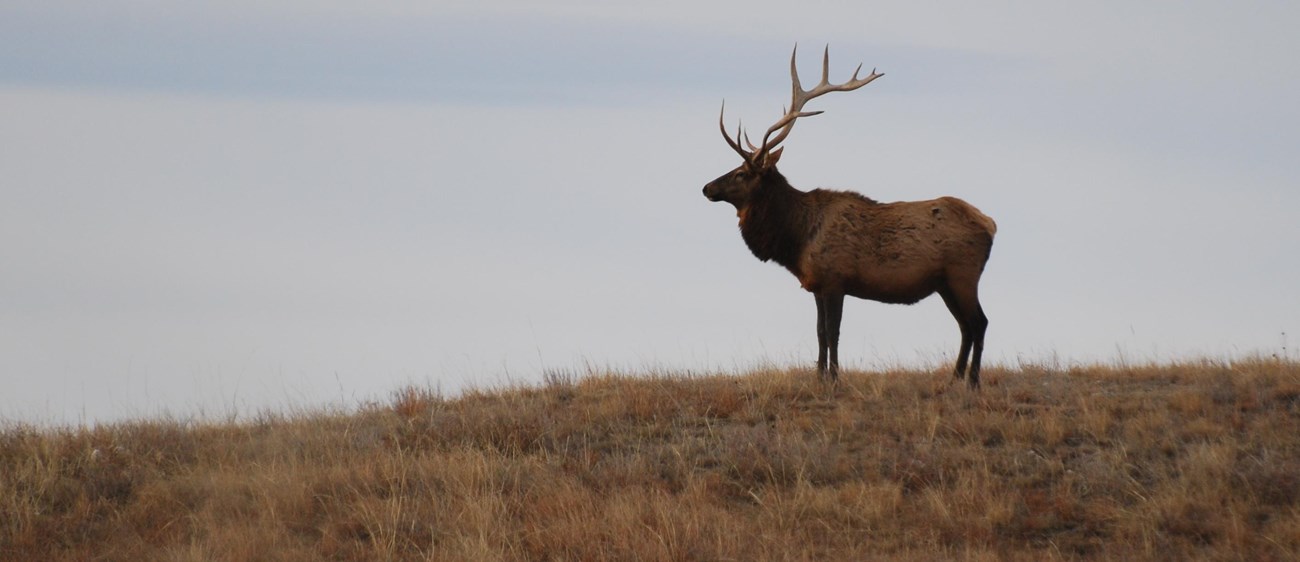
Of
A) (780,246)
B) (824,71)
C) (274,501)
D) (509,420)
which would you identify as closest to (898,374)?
(780,246)

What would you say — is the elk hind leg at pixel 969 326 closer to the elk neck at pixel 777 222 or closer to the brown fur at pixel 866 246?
the brown fur at pixel 866 246

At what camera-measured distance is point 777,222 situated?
12.6 m

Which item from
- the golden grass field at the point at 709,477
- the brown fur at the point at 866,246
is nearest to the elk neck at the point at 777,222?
the brown fur at the point at 866,246

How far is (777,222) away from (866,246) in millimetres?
1010

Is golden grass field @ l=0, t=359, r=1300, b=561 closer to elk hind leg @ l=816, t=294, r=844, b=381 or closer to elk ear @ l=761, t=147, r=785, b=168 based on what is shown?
elk hind leg @ l=816, t=294, r=844, b=381

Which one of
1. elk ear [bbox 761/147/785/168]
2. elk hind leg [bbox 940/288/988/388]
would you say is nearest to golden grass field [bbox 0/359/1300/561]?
elk hind leg [bbox 940/288/988/388]

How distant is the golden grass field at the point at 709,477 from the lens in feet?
27.3

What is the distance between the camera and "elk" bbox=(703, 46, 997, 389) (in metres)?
11.7

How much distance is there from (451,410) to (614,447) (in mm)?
2168

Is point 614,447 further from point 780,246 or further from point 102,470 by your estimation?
point 102,470

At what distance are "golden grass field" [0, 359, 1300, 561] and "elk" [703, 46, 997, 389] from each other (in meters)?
0.70

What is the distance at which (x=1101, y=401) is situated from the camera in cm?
1095

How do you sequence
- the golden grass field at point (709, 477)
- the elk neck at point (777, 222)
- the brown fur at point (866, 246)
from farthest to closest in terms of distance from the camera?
the elk neck at point (777, 222) < the brown fur at point (866, 246) < the golden grass field at point (709, 477)

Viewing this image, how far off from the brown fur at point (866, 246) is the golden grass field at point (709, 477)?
0.74 metres
